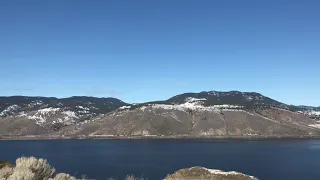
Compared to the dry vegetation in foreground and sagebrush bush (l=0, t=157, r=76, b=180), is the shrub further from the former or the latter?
sagebrush bush (l=0, t=157, r=76, b=180)

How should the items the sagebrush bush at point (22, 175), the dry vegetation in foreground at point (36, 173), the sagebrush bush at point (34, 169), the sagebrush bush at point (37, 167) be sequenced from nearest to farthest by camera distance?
the sagebrush bush at point (22, 175) < the dry vegetation in foreground at point (36, 173) < the sagebrush bush at point (34, 169) < the sagebrush bush at point (37, 167)

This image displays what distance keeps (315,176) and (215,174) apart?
9308 cm

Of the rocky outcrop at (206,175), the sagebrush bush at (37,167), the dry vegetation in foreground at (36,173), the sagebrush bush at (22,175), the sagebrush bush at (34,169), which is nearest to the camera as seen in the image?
the sagebrush bush at (22,175)

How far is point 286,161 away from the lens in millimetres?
143875

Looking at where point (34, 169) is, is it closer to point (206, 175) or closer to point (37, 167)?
point (37, 167)

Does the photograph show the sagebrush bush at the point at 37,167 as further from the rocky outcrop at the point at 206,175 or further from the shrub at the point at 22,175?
the rocky outcrop at the point at 206,175

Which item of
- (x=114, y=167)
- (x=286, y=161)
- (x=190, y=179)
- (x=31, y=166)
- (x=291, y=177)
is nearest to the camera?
(x=31, y=166)

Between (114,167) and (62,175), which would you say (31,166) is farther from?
(114,167)

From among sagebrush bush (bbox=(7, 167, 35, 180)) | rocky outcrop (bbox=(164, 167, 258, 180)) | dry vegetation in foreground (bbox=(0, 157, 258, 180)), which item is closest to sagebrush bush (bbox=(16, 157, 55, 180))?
dry vegetation in foreground (bbox=(0, 157, 258, 180))

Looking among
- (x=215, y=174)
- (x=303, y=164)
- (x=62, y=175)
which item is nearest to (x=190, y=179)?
(x=215, y=174)

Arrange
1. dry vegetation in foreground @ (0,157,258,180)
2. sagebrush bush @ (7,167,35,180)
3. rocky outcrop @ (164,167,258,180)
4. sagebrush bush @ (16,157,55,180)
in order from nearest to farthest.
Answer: sagebrush bush @ (7,167,35,180)
dry vegetation in foreground @ (0,157,258,180)
sagebrush bush @ (16,157,55,180)
rocky outcrop @ (164,167,258,180)

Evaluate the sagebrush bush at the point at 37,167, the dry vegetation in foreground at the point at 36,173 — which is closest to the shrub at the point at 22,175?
the dry vegetation in foreground at the point at 36,173

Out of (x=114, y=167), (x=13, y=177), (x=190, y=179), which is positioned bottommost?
(x=114, y=167)

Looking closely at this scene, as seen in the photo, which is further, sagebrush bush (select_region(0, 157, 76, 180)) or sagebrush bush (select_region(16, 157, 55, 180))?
sagebrush bush (select_region(16, 157, 55, 180))
